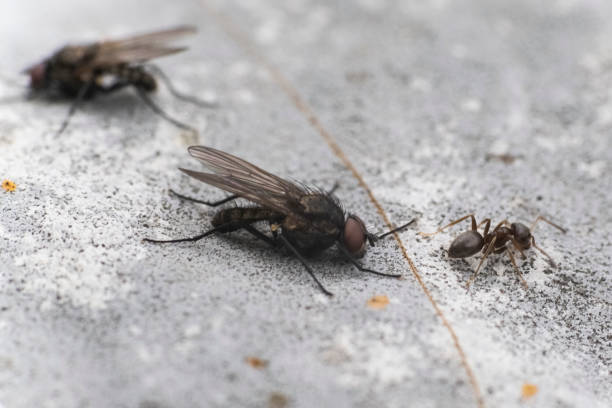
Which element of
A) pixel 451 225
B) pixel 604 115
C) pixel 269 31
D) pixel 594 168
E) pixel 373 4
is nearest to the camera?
pixel 451 225

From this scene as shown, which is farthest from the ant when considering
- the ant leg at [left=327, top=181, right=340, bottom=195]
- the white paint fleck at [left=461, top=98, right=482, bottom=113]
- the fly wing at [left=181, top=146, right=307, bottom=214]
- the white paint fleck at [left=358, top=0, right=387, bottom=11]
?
the white paint fleck at [left=358, top=0, right=387, bottom=11]

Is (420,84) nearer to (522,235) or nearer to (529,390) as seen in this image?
(522,235)

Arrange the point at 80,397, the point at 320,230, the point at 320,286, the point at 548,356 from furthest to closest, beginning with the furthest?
the point at 320,230, the point at 320,286, the point at 548,356, the point at 80,397

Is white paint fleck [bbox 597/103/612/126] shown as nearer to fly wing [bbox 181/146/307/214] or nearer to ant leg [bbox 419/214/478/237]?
ant leg [bbox 419/214/478/237]

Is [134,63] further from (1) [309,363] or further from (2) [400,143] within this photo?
(1) [309,363]

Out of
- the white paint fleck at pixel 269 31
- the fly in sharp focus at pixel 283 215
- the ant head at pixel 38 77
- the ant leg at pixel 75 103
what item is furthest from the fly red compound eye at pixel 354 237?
the ant head at pixel 38 77

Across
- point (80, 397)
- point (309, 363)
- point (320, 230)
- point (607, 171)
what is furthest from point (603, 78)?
point (80, 397)

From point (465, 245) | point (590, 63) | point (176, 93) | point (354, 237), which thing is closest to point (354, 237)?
Answer: point (354, 237)
